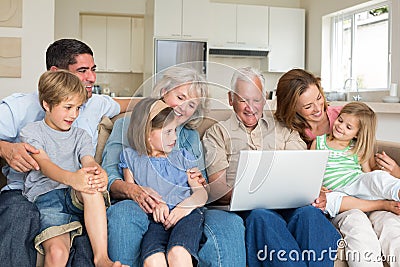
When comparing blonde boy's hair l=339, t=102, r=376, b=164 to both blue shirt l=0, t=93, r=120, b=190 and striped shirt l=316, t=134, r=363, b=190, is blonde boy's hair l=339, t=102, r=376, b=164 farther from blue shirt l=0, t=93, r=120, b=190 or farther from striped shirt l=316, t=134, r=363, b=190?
blue shirt l=0, t=93, r=120, b=190

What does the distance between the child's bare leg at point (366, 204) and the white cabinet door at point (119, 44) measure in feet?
19.5

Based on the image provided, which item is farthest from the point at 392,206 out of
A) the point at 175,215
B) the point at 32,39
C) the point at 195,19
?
the point at 195,19

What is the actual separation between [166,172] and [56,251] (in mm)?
484

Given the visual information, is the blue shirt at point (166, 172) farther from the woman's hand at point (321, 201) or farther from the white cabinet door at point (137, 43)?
the white cabinet door at point (137, 43)

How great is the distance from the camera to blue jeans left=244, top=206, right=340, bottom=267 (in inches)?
72.2

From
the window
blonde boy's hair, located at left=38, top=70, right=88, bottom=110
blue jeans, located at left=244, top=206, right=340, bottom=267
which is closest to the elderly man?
blue jeans, located at left=244, top=206, right=340, bottom=267

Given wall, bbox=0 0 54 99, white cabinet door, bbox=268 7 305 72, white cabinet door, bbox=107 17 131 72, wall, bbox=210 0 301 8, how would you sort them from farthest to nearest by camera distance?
1. white cabinet door, bbox=107 17 131 72
2. wall, bbox=210 0 301 8
3. white cabinet door, bbox=268 7 305 72
4. wall, bbox=0 0 54 99

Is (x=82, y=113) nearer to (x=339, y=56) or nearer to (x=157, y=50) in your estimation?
(x=157, y=50)

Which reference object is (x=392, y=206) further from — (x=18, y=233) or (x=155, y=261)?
(x=18, y=233)

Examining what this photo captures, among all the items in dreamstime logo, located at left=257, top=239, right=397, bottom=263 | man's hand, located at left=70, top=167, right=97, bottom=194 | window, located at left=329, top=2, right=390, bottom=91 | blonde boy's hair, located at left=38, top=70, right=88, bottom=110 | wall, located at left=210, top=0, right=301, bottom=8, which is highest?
wall, located at left=210, top=0, right=301, bottom=8

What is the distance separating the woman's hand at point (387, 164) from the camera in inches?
89.7

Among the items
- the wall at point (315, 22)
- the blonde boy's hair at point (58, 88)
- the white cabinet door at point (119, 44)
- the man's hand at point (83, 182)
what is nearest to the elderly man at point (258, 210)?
the man's hand at point (83, 182)

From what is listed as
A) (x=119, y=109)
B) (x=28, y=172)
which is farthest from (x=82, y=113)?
(x=28, y=172)

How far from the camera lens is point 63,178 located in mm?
1842
